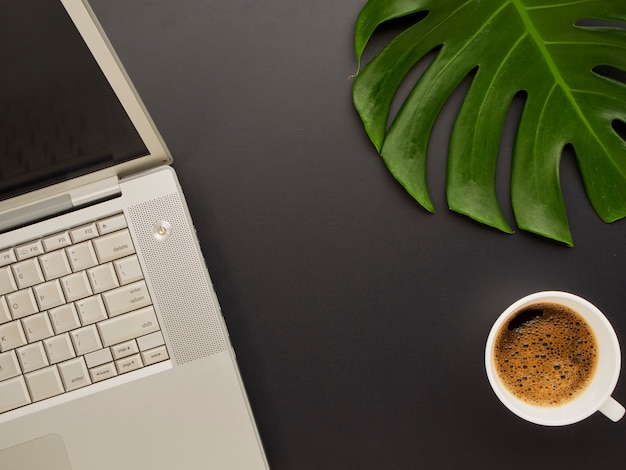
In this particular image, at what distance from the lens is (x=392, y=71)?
75cm

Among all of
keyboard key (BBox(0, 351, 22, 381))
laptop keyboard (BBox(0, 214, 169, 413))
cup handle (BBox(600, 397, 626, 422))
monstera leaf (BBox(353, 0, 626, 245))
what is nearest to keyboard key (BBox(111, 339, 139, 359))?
laptop keyboard (BBox(0, 214, 169, 413))

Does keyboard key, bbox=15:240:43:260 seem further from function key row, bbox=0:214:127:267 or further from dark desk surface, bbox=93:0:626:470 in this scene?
dark desk surface, bbox=93:0:626:470

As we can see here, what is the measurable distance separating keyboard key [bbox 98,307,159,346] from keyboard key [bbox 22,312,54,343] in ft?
0.18

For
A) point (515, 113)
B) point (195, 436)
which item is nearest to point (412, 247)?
point (515, 113)

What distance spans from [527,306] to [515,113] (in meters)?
0.22

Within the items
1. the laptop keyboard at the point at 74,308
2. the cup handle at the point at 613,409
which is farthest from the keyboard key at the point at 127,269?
the cup handle at the point at 613,409

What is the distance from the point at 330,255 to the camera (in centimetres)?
79

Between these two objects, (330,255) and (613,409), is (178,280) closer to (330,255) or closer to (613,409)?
(330,255)

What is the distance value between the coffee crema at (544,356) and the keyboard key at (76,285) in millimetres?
441

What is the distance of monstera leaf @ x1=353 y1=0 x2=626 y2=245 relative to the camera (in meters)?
0.72

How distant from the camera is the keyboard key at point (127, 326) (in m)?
0.69

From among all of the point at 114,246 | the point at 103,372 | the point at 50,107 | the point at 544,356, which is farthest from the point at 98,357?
the point at 544,356

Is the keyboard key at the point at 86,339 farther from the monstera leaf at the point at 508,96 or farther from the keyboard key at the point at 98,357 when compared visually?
the monstera leaf at the point at 508,96

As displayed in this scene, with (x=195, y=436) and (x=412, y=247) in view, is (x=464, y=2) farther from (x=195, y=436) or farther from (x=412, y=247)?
(x=195, y=436)
